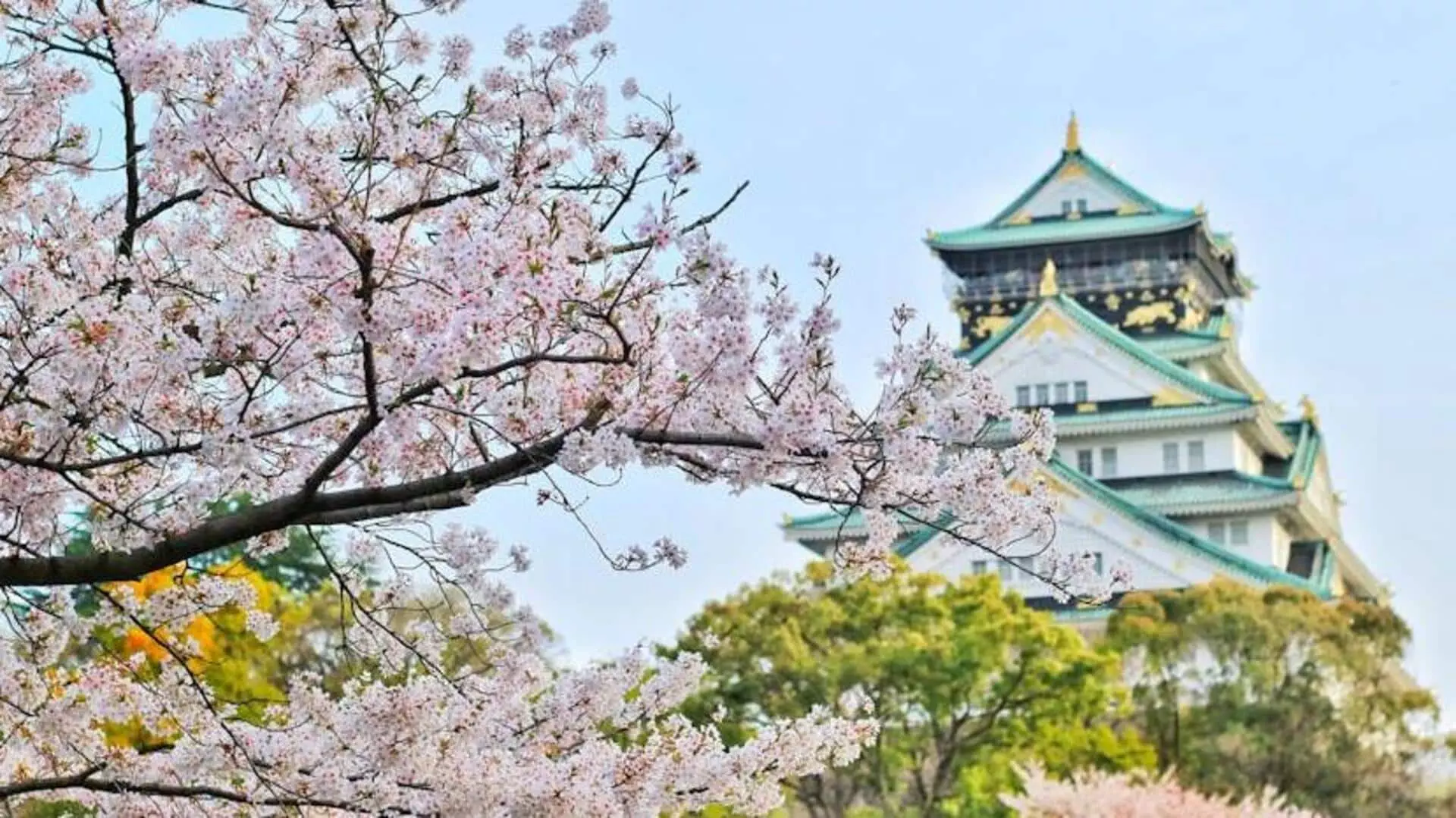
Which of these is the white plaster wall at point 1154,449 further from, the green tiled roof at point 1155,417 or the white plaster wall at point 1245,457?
the green tiled roof at point 1155,417

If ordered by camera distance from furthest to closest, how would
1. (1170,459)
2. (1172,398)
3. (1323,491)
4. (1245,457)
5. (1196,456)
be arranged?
(1323,491) → (1245,457) → (1170,459) → (1196,456) → (1172,398)

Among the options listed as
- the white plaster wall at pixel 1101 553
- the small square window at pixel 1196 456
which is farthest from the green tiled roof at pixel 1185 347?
the white plaster wall at pixel 1101 553

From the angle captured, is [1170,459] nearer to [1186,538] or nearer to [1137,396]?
[1137,396]

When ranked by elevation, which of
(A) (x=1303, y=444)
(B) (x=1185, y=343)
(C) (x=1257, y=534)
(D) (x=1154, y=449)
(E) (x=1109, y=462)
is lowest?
(C) (x=1257, y=534)

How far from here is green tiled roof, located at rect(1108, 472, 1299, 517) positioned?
1550 inches

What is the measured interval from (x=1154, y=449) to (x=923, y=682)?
1981 cm

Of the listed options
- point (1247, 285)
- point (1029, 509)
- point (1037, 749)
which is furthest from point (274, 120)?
point (1247, 285)

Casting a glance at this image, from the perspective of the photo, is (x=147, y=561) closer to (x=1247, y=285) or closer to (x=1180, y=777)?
(x=1180, y=777)

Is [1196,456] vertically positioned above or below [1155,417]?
below

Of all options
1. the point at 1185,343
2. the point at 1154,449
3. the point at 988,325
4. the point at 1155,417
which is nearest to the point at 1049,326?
the point at 988,325

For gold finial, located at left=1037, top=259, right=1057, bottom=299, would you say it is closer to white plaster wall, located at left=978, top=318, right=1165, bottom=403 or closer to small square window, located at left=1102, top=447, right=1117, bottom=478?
white plaster wall, located at left=978, top=318, right=1165, bottom=403

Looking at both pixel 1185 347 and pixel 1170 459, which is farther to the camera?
pixel 1185 347

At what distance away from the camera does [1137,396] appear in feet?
134

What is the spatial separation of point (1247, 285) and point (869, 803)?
2634 centimetres
